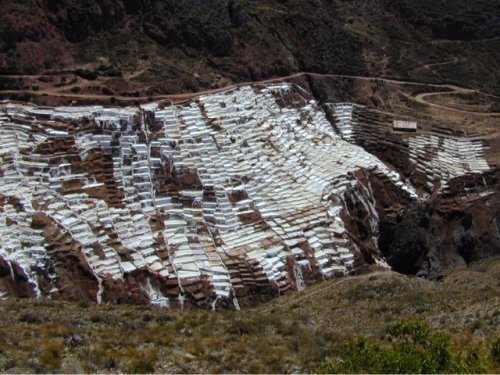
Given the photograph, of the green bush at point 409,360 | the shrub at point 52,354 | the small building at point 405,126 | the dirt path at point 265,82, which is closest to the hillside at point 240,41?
the dirt path at point 265,82

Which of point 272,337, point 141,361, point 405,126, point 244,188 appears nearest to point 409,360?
point 272,337

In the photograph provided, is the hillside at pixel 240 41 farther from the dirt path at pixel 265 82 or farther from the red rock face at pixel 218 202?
the red rock face at pixel 218 202

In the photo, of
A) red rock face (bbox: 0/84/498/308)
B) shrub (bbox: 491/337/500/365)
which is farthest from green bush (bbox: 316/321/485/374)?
red rock face (bbox: 0/84/498/308)

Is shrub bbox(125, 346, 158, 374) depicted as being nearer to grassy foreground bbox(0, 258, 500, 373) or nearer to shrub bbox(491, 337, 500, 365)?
grassy foreground bbox(0, 258, 500, 373)

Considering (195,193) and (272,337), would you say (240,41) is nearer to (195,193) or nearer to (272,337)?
(195,193)

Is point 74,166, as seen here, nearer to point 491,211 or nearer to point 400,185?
point 400,185

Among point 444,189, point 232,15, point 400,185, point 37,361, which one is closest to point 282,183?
point 400,185
